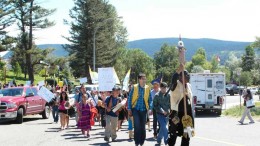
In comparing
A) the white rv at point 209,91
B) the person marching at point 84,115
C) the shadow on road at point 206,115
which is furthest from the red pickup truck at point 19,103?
the white rv at point 209,91

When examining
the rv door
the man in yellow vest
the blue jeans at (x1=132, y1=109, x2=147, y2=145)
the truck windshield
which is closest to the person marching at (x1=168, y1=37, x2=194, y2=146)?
the blue jeans at (x1=132, y1=109, x2=147, y2=145)

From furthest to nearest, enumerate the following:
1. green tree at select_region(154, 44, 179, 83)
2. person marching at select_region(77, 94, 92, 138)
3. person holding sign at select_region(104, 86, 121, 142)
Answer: green tree at select_region(154, 44, 179, 83) < person marching at select_region(77, 94, 92, 138) < person holding sign at select_region(104, 86, 121, 142)

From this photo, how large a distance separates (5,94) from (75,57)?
41.2m

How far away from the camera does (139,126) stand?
11.0m

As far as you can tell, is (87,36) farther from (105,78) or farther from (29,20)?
(105,78)

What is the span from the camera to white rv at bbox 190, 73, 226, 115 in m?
25.7

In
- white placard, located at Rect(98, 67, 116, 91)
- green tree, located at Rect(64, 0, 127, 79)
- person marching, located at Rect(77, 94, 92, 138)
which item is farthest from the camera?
green tree, located at Rect(64, 0, 127, 79)

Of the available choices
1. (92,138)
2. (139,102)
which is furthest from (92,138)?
(139,102)

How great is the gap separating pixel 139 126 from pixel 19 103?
10.7 meters

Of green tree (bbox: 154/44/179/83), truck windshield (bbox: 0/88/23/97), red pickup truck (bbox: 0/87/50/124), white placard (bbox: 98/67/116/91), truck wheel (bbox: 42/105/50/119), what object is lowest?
truck wheel (bbox: 42/105/50/119)

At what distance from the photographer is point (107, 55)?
65125 millimetres

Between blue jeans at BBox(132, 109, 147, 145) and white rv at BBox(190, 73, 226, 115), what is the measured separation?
48.6 ft

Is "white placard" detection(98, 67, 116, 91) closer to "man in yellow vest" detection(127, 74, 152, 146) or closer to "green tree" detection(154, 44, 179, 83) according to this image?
"man in yellow vest" detection(127, 74, 152, 146)

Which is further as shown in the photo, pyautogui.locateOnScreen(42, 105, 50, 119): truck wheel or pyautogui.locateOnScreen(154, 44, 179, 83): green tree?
pyautogui.locateOnScreen(154, 44, 179, 83): green tree
